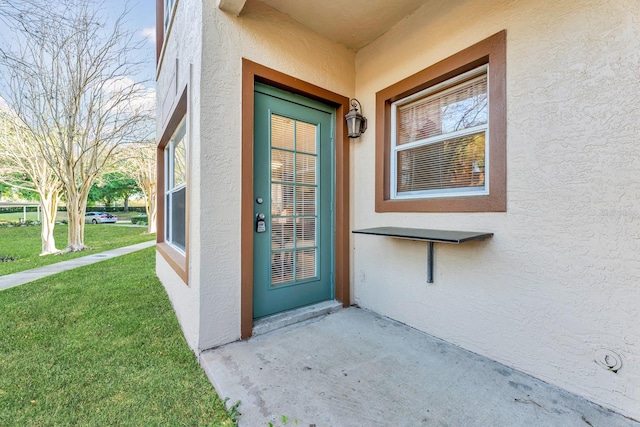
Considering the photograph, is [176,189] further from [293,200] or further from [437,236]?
[437,236]

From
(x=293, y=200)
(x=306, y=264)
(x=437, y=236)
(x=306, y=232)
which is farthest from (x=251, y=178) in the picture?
(x=437, y=236)

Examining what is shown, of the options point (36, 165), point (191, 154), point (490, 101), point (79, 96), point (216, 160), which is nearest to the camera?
point (490, 101)

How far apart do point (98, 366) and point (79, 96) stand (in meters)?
8.22

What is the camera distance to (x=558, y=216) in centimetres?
172

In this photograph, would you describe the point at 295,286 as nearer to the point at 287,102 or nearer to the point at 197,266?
the point at 197,266

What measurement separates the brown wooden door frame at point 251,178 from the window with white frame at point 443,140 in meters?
0.55

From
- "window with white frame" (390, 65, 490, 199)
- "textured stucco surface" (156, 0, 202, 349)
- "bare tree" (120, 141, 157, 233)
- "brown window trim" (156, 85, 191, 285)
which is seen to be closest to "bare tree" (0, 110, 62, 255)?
"bare tree" (120, 141, 157, 233)

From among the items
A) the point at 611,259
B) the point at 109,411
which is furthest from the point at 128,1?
the point at 611,259

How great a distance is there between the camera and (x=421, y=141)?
2596 millimetres

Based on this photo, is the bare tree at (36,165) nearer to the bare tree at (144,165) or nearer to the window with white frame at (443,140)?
the bare tree at (144,165)

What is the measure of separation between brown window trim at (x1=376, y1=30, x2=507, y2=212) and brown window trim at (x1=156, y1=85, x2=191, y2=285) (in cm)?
197

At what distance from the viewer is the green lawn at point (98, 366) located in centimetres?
152

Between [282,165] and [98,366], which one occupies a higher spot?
[282,165]

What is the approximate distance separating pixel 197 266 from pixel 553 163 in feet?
8.57
